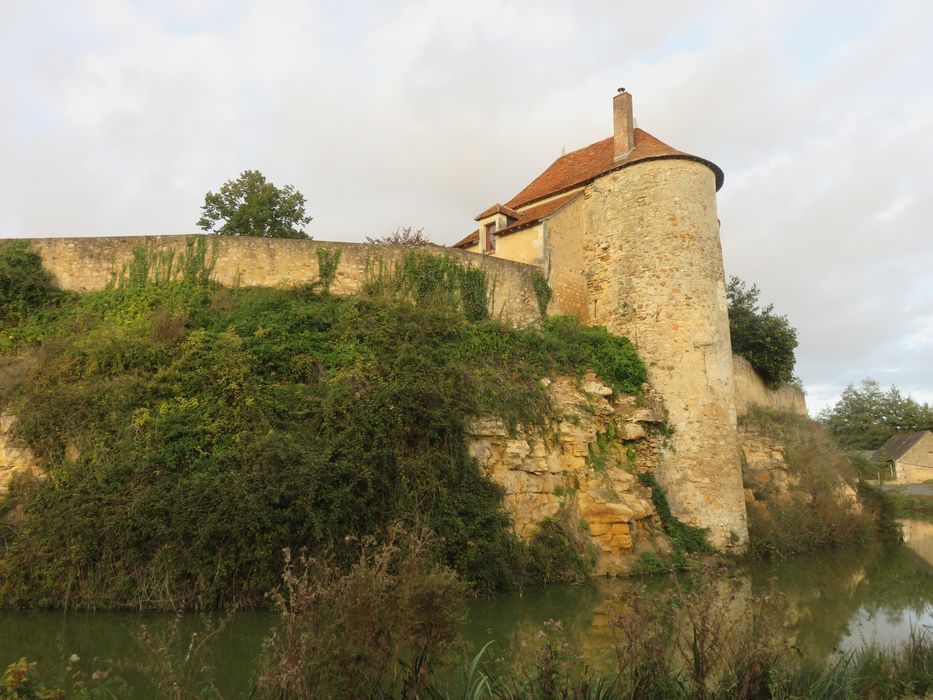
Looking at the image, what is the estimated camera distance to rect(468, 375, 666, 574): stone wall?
13617 millimetres

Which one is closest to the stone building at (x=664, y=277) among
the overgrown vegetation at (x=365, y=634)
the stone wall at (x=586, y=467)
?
the stone wall at (x=586, y=467)

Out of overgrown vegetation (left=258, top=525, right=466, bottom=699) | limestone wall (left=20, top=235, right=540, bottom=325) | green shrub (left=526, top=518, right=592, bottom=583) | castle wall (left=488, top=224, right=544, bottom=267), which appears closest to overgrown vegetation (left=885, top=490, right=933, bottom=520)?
castle wall (left=488, top=224, right=544, bottom=267)

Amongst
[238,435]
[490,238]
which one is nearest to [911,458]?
[490,238]

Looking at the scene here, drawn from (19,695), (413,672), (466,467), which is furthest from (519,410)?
(19,695)

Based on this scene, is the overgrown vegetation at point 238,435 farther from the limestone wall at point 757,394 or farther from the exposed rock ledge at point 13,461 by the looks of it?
the limestone wall at point 757,394

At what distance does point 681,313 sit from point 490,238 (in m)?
6.58

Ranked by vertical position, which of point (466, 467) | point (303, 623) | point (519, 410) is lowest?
point (303, 623)

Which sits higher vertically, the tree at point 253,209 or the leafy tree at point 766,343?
the tree at point 253,209

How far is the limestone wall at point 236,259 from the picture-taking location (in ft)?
53.3

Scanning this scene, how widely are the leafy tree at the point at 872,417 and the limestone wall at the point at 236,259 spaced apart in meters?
54.4

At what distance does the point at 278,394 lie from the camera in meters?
12.7

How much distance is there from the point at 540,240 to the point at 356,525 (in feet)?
34.3

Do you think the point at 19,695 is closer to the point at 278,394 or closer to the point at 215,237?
the point at 278,394

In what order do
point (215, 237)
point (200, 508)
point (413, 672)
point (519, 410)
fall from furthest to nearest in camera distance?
point (215, 237) → point (519, 410) → point (200, 508) → point (413, 672)
